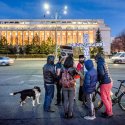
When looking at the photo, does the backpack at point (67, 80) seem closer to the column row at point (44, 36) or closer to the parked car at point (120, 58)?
the parked car at point (120, 58)

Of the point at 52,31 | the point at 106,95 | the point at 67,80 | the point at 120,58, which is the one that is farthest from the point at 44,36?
the point at 67,80

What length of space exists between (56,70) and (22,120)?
7.27ft

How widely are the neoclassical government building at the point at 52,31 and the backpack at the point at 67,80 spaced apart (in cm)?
13397

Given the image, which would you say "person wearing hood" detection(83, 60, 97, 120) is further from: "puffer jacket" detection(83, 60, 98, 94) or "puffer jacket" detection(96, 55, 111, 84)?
"puffer jacket" detection(96, 55, 111, 84)

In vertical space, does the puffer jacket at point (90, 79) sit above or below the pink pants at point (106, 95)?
above

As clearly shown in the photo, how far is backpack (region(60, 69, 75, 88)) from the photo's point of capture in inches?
368

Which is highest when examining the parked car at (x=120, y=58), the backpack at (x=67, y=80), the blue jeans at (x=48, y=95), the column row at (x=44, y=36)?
the column row at (x=44, y=36)

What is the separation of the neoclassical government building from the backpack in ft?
440

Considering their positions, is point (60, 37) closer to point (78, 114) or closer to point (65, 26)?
point (65, 26)

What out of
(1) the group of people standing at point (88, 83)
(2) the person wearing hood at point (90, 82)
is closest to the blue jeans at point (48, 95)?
(1) the group of people standing at point (88, 83)

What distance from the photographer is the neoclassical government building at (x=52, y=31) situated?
146625mm

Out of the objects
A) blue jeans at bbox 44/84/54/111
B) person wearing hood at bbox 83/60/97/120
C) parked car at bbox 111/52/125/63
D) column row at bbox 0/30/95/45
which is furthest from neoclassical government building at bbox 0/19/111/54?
person wearing hood at bbox 83/60/97/120

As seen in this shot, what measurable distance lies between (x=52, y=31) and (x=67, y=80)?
138824 mm

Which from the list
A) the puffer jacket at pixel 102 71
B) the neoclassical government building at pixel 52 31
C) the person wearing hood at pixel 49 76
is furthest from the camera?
the neoclassical government building at pixel 52 31
